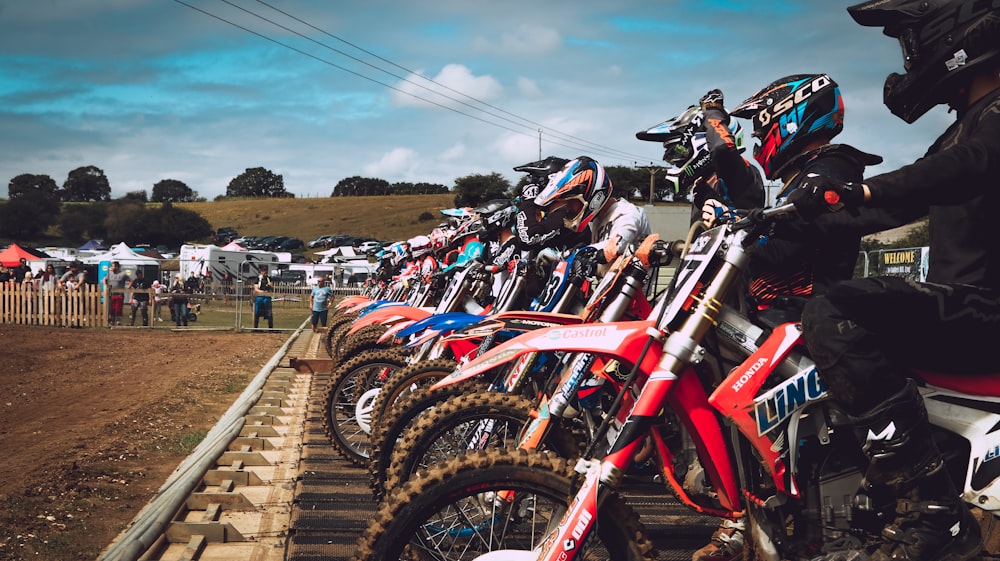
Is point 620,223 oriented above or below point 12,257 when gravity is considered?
above

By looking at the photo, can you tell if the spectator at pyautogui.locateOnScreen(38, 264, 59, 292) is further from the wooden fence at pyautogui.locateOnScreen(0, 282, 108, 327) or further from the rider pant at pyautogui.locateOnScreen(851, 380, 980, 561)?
the rider pant at pyautogui.locateOnScreen(851, 380, 980, 561)

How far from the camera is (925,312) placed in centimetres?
265

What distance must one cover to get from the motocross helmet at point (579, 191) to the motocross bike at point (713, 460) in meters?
2.93

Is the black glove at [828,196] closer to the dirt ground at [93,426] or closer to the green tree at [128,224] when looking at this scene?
the dirt ground at [93,426]

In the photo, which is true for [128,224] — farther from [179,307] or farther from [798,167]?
[798,167]

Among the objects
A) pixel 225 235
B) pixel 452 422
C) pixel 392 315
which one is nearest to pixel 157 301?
pixel 392 315

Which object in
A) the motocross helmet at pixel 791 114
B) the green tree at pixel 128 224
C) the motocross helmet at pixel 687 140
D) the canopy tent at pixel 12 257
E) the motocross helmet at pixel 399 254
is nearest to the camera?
the motocross helmet at pixel 791 114

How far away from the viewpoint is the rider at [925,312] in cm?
253

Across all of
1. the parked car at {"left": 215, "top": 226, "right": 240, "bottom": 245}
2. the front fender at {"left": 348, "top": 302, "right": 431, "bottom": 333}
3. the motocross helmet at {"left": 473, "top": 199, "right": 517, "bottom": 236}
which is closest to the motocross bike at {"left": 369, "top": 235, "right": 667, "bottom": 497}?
the front fender at {"left": 348, "top": 302, "right": 431, "bottom": 333}

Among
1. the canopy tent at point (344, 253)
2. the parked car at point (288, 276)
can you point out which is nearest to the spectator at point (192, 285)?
the parked car at point (288, 276)

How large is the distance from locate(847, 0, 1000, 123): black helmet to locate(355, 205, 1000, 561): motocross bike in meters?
0.93

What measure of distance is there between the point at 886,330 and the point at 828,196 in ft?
1.91

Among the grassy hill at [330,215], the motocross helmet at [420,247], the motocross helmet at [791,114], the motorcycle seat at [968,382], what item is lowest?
the motorcycle seat at [968,382]

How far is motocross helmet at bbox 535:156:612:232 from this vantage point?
5875mm
